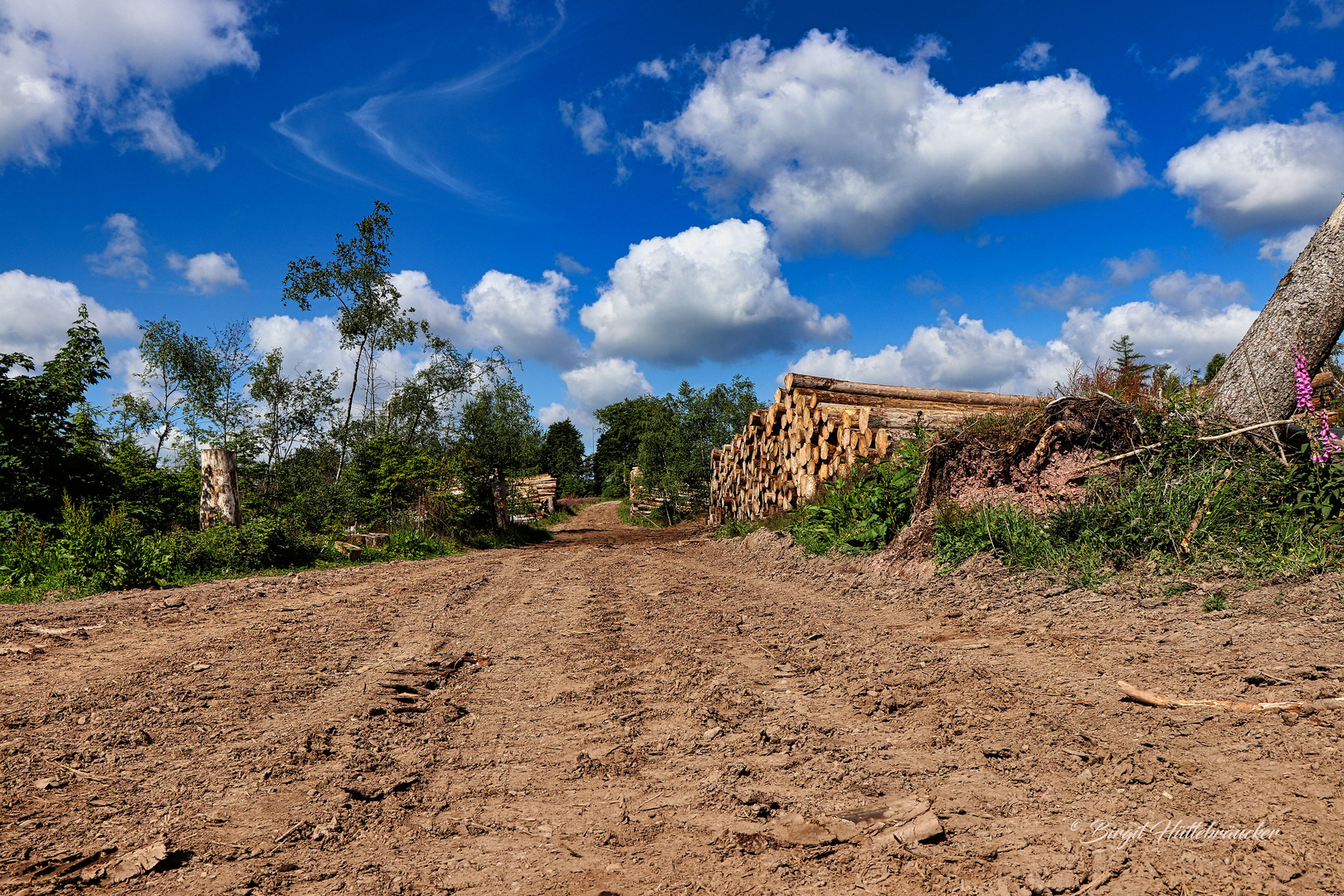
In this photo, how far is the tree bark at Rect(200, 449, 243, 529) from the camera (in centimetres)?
1105

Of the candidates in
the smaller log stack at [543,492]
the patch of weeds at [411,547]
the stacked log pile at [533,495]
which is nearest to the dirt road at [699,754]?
the patch of weeds at [411,547]

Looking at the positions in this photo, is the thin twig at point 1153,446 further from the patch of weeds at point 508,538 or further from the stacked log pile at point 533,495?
the stacked log pile at point 533,495

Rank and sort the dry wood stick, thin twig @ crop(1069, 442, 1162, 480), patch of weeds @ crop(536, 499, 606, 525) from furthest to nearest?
patch of weeds @ crop(536, 499, 606, 525) → thin twig @ crop(1069, 442, 1162, 480) → the dry wood stick

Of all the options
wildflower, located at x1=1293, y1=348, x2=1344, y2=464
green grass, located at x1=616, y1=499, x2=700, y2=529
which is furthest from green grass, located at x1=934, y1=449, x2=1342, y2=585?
green grass, located at x1=616, y1=499, x2=700, y2=529

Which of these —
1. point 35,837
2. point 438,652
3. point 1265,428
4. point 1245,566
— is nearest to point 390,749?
point 35,837

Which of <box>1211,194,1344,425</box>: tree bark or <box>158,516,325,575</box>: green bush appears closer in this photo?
<box>1211,194,1344,425</box>: tree bark

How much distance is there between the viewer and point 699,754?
2742 mm

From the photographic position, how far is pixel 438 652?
4.57 m

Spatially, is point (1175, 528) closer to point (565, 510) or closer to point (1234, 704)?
point (1234, 704)

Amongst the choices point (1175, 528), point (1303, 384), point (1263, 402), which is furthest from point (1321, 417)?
point (1175, 528)

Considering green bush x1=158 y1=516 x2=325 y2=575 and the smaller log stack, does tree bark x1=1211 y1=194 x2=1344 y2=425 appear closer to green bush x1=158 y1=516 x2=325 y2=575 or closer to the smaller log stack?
green bush x1=158 y1=516 x2=325 y2=575

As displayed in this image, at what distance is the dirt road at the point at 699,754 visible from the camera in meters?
1.92

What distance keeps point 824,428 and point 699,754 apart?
27.5 feet

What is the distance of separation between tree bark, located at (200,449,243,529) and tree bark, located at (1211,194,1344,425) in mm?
13489
